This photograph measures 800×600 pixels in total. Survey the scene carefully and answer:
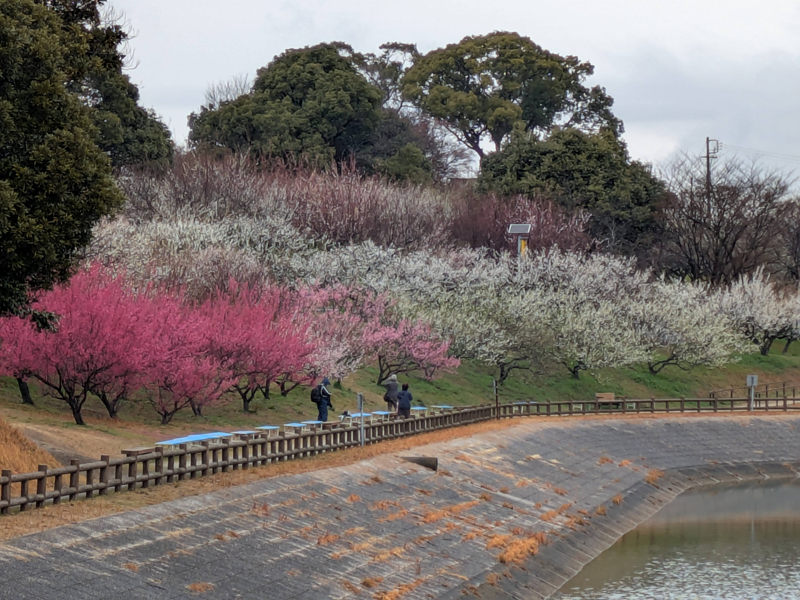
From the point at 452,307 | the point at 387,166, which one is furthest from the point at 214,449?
the point at 387,166

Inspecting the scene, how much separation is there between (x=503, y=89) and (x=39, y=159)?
84.7 metres

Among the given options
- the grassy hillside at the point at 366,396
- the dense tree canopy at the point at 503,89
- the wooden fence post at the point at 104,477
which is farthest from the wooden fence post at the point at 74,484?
the dense tree canopy at the point at 503,89

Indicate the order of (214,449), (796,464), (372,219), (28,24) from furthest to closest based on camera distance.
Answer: (372,219)
(796,464)
(214,449)
(28,24)

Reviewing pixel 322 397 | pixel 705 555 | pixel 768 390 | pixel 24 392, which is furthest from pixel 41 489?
pixel 768 390

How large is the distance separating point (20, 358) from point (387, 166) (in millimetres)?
52367

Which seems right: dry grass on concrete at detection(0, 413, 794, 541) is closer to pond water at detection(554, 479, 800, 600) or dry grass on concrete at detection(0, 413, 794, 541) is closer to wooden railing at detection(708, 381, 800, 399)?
pond water at detection(554, 479, 800, 600)

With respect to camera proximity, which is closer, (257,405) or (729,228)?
(257,405)

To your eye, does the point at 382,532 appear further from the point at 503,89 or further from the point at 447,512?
the point at 503,89

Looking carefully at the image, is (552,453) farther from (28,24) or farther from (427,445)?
A: (28,24)

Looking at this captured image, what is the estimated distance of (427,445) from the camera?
126 feet

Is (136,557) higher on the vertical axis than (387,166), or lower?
lower

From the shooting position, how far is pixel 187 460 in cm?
2820

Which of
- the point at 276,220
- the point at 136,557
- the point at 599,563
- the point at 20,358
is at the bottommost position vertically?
the point at 599,563

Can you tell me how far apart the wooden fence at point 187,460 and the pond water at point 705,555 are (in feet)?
26.9
